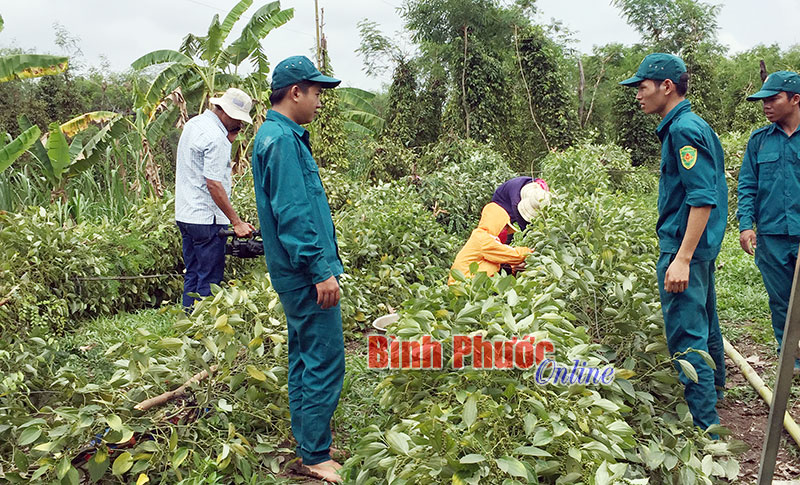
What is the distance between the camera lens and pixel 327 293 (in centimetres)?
264

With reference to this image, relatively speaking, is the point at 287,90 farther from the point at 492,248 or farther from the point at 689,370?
the point at 689,370

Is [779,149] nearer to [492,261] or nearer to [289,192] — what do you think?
[492,261]

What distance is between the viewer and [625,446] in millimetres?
2279

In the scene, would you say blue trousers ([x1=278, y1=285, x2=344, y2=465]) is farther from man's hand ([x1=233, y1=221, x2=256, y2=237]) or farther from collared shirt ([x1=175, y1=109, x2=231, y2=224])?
collared shirt ([x1=175, y1=109, x2=231, y2=224])

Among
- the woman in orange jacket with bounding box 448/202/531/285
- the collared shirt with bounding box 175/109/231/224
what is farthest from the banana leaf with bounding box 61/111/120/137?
the woman in orange jacket with bounding box 448/202/531/285

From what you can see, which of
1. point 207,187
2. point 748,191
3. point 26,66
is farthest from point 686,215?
Answer: point 26,66

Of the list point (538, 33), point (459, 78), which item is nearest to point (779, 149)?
point (459, 78)

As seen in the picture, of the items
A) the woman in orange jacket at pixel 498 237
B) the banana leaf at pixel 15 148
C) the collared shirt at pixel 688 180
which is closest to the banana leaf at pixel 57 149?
the banana leaf at pixel 15 148

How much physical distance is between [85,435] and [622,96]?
18365mm

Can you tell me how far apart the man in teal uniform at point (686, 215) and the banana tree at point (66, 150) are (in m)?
6.54

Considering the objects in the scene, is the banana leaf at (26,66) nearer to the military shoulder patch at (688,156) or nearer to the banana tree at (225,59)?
the banana tree at (225,59)

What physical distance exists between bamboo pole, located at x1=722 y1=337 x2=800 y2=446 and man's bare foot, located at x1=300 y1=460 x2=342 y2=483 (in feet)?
6.79

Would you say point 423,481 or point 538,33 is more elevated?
point 538,33

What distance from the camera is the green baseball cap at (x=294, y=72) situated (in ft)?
8.87
